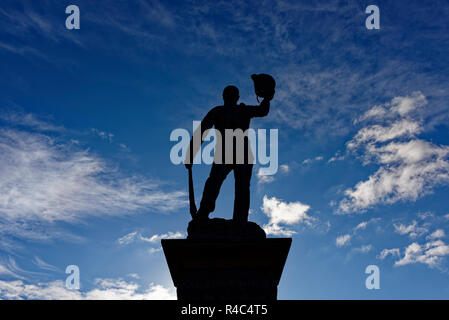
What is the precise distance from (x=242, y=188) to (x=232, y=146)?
0.83 meters

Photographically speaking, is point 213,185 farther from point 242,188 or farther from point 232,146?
point 232,146

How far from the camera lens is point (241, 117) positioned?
7.97m

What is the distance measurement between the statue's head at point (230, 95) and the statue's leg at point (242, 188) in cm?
132

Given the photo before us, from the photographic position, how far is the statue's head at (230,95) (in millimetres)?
8133

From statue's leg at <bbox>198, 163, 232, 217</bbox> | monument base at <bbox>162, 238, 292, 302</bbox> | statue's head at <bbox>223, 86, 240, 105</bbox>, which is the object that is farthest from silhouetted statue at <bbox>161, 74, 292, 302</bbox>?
statue's head at <bbox>223, 86, 240, 105</bbox>

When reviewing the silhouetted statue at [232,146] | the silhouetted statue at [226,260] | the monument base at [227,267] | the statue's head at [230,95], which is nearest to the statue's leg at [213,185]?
the silhouetted statue at [232,146]

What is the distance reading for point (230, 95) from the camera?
321 inches

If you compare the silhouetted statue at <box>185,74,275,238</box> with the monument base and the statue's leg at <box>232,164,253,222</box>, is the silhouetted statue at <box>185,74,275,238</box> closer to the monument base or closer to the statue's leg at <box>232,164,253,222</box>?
the statue's leg at <box>232,164,253,222</box>

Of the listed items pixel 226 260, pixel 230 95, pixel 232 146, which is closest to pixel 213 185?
pixel 232 146

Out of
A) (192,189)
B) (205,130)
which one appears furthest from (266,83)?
(192,189)
